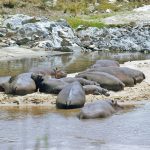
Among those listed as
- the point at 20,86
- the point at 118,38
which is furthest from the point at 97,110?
the point at 118,38

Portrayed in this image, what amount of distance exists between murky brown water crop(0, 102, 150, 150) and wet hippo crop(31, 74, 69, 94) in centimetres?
141

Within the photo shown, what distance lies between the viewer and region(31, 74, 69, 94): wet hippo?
17.5 meters

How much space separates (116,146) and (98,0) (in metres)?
51.8

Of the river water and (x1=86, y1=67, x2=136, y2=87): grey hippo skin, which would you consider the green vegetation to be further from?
the river water

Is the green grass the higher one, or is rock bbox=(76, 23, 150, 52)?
the green grass

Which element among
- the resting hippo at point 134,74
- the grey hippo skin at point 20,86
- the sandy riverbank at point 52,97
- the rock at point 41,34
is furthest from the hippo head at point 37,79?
the rock at point 41,34

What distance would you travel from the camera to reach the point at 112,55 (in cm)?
3531

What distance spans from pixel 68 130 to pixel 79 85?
12.1 feet

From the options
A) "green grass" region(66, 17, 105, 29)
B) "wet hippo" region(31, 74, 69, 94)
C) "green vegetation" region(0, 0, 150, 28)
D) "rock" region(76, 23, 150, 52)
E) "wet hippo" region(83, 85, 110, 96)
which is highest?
"wet hippo" region(31, 74, 69, 94)

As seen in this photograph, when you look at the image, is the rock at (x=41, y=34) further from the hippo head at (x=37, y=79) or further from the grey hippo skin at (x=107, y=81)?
the hippo head at (x=37, y=79)

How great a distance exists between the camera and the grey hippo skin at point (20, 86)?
17.5 meters

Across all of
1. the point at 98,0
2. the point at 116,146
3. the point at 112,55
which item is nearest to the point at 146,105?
the point at 116,146

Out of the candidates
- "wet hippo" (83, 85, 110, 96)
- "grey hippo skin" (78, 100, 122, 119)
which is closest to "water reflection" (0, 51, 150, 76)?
"wet hippo" (83, 85, 110, 96)

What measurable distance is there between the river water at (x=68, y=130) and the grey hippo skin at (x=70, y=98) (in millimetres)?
241
